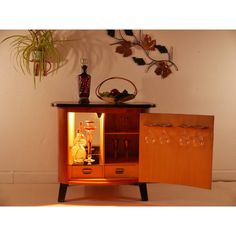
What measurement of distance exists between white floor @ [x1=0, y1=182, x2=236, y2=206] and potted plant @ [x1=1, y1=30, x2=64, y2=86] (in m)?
1.04

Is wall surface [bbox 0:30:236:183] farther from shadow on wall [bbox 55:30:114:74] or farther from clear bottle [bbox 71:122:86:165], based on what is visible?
clear bottle [bbox 71:122:86:165]

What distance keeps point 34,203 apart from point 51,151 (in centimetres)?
69

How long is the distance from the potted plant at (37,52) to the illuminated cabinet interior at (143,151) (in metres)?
0.61

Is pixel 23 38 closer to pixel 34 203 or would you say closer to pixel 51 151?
pixel 51 151

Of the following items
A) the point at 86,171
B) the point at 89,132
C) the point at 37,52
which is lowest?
the point at 86,171

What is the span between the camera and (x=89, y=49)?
302cm

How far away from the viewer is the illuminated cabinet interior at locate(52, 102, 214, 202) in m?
2.28

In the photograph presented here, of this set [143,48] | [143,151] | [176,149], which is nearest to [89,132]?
[143,151]

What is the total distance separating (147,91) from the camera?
3.08 metres

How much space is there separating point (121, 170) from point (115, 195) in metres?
0.33

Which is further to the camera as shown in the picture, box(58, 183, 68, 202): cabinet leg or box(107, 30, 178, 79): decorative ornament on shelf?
box(107, 30, 178, 79): decorative ornament on shelf

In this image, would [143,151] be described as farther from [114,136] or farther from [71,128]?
[71,128]

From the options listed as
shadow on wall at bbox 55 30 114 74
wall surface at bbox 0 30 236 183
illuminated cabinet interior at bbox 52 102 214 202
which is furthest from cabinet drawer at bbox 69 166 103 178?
shadow on wall at bbox 55 30 114 74
